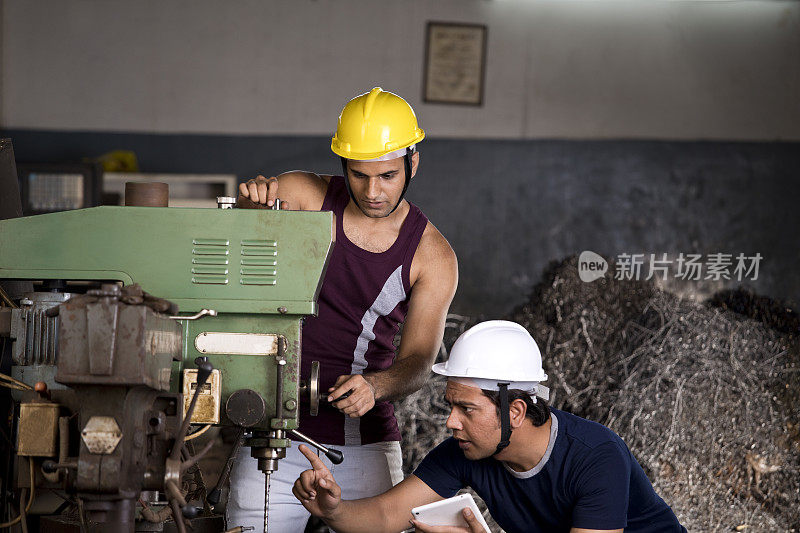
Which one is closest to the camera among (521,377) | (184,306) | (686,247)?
(184,306)

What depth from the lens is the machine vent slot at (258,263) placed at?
4.96 feet

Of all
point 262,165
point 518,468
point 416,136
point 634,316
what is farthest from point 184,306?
point 262,165

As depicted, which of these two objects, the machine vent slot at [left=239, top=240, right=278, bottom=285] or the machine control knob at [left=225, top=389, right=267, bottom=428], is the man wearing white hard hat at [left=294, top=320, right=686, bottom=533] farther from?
the machine vent slot at [left=239, top=240, right=278, bottom=285]

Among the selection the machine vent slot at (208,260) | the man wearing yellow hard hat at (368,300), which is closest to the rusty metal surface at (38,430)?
the machine vent slot at (208,260)

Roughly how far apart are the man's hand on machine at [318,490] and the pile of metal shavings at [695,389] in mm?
1779

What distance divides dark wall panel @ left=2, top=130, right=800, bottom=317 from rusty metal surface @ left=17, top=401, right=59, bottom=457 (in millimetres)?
2967

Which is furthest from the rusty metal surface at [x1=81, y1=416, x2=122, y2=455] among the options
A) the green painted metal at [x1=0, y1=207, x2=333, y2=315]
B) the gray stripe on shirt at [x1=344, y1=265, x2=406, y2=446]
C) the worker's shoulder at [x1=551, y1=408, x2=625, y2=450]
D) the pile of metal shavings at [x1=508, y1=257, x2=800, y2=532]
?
the pile of metal shavings at [x1=508, y1=257, x2=800, y2=532]

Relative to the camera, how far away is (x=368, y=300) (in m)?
2.06

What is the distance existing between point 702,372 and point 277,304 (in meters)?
2.43

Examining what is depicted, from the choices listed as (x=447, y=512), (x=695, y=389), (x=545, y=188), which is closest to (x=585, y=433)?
(x=447, y=512)

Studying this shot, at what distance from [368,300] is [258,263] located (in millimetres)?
576

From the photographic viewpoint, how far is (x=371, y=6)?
433 centimetres

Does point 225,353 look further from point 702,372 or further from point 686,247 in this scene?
point 686,247

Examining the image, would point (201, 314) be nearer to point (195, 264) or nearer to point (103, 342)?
point (195, 264)
